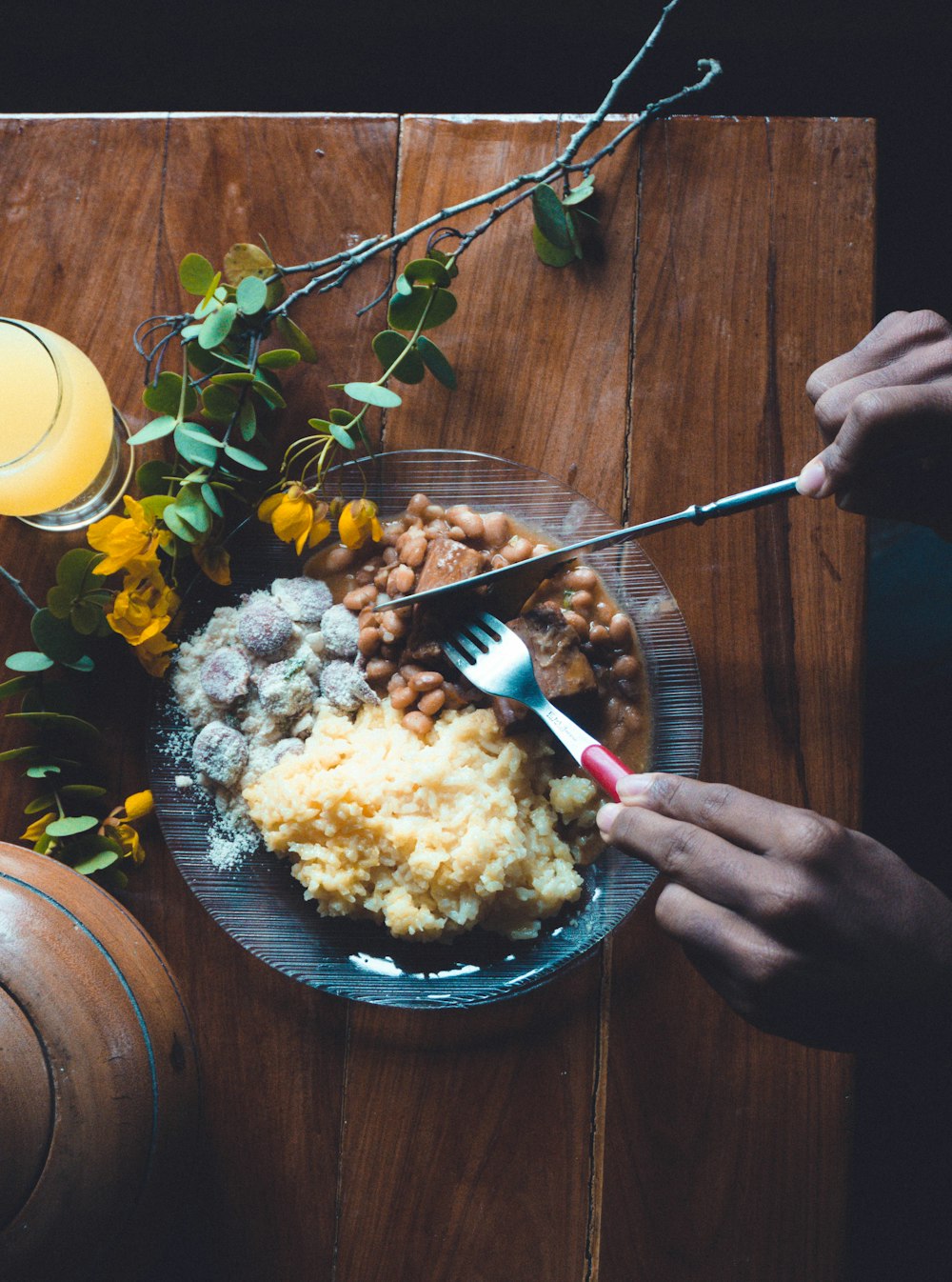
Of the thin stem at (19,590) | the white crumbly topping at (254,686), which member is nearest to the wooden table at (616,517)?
the thin stem at (19,590)

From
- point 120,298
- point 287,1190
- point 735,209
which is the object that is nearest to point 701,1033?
point 287,1190

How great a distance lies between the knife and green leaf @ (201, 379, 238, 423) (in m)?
0.29

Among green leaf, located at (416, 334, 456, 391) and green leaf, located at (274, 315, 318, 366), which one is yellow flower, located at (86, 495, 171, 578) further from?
green leaf, located at (416, 334, 456, 391)

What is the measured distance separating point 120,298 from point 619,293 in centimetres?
64

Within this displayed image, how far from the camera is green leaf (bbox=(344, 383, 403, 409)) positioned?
1.08 m

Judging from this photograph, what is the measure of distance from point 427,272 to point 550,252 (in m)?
0.19

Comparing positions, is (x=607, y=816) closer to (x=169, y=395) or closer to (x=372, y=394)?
(x=372, y=394)

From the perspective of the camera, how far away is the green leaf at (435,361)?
1124 mm

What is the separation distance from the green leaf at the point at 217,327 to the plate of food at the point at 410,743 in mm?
209

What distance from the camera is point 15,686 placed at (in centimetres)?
114

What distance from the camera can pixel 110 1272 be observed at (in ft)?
2.72

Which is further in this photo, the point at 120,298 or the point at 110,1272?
the point at 120,298

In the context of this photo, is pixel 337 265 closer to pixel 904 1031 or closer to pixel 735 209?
pixel 735 209

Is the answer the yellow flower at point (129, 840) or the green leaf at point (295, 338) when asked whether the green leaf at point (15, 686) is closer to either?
the yellow flower at point (129, 840)
